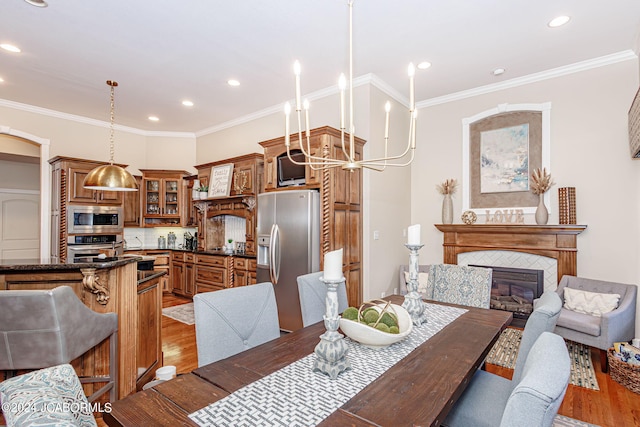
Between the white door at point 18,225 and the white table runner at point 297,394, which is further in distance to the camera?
the white door at point 18,225

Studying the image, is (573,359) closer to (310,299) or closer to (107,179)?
(310,299)

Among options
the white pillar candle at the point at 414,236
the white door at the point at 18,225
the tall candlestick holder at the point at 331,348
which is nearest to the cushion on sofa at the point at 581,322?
the white pillar candle at the point at 414,236

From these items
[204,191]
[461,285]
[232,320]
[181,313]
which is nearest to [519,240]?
[461,285]

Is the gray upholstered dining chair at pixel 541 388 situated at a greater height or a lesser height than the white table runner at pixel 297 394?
greater

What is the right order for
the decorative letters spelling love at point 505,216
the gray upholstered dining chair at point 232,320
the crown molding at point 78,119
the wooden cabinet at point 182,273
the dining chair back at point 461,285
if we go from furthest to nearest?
the wooden cabinet at point 182,273 → the crown molding at point 78,119 → the decorative letters spelling love at point 505,216 → the dining chair back at point 461,285 → the gray upholstered dining chair at point 232,320

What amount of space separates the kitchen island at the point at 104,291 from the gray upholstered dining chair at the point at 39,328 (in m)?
0.32

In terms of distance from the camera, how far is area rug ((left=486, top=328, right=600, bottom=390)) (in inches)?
109

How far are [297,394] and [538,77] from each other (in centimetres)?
451

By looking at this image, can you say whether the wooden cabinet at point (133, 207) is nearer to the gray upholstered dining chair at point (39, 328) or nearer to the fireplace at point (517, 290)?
the gray upholstered dining chair at point (39, 328)

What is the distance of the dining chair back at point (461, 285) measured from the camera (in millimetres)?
2725

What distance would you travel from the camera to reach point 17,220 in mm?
6969

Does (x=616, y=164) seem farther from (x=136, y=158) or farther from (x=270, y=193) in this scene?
(x=136, y=158)

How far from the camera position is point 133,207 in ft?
19.9

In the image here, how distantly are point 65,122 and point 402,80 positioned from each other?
535 cm
